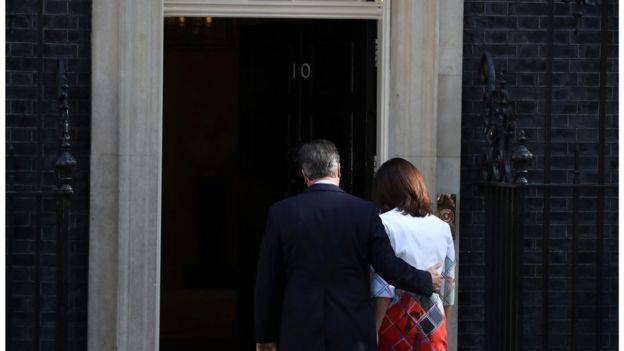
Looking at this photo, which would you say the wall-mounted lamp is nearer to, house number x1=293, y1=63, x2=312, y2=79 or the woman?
house number x1=293, y1=63, x2=312, y2=79

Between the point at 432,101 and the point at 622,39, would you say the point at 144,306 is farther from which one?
the point at 622,39

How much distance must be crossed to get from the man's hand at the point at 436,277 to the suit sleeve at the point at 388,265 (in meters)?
0.13

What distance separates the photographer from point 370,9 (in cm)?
790

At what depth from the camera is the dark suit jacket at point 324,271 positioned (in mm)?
5746

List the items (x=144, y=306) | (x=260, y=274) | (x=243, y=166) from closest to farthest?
1. (x=260, y=274)
2. (x=144, y=306)
3. (x=243, y=166)

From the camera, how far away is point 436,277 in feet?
19.6

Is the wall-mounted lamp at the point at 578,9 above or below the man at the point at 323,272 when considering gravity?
above

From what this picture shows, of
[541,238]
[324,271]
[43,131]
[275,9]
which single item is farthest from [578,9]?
[43,131]

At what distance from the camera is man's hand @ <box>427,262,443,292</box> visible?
5.94m

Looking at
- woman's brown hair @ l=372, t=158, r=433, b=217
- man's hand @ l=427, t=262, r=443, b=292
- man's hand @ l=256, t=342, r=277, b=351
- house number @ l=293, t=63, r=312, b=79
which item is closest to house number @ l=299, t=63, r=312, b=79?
house number @ l=293, t=63, r=312, b=79

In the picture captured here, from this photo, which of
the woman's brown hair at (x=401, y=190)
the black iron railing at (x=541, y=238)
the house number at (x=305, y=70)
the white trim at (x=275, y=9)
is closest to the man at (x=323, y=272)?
the woman's brown hair at (x=401, y=190)

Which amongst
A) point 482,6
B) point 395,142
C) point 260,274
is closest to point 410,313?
point 260,274

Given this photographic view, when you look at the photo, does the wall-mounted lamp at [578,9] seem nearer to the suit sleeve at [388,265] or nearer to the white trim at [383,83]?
the white trim at [383,83]

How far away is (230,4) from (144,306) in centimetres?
173
